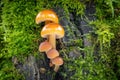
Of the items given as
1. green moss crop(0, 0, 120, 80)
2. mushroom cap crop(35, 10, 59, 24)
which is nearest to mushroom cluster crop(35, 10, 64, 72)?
mushroom cap crop(35, 10, 59, 24)

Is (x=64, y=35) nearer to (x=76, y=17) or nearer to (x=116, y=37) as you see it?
(x=76, y=17)

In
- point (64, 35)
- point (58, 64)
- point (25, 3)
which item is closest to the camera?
point (58, 64)

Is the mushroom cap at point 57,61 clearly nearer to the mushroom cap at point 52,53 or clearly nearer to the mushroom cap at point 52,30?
the mushroom cap at point 52,53

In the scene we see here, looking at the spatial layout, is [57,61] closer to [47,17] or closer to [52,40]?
[52,40]

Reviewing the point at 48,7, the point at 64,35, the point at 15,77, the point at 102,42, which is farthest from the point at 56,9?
the point at 15,77

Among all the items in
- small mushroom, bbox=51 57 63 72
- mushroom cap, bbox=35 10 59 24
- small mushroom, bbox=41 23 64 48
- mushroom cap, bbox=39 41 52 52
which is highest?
mushroom cap, bbox=35 10 59 24

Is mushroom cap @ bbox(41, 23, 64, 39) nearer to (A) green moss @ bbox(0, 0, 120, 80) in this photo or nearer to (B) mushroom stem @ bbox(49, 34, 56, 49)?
(B) mushroom stem @ bbox(49, 34, 56, 49)

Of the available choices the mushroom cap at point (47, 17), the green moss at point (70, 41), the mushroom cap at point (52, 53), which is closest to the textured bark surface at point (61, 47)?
the green moss at point (70, 41)
